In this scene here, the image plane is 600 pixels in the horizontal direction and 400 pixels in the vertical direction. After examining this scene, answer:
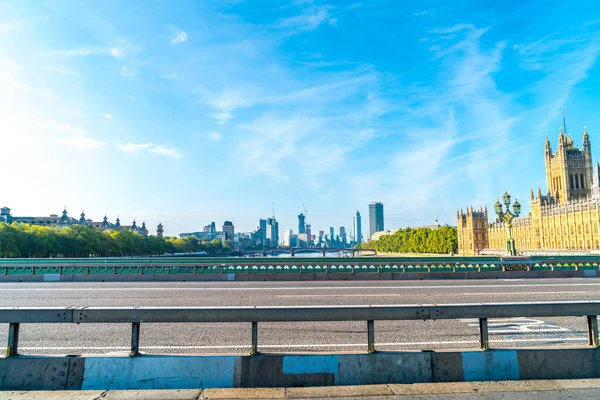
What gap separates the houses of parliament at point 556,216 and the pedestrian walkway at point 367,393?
322ft

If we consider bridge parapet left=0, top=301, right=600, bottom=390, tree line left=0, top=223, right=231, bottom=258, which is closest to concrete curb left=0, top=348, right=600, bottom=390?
bridge parapet left=0, top=301, right=600, bottom=390

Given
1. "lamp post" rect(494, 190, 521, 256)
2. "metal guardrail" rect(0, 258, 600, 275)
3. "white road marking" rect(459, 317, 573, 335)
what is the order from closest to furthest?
"white road marking" rect(459, 317, 573, 335) < "metal guardrail" rect(0, 258, 600, 275) < "lamp post" rect(494, 190, 521, 256)

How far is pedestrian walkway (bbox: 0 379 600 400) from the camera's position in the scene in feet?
16.8

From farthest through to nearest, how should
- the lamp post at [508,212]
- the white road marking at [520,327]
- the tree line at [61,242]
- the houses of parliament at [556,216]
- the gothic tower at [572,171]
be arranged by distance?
the gothic tower at [572,171] < the houses of parliament at [556,216] < the tree line at [61,242] < the lamp post at [508,212] < the white road marking at [520,327]

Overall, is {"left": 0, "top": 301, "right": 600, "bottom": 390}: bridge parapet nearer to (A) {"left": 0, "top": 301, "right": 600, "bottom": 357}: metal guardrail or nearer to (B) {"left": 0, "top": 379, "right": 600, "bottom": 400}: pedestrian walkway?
(A) {"left": 0, "top": 301, "right": 600, "bottom": 357}: metal guardrail

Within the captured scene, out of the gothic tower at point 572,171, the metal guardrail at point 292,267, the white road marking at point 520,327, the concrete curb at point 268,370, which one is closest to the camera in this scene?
the concrete curb at point 268,370

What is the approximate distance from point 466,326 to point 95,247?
12320 cm

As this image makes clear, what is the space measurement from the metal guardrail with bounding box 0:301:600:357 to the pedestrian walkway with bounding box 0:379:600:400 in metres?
0.57

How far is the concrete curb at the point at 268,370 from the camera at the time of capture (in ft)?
17.8

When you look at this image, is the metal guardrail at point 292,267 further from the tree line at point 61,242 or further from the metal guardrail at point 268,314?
the tree line at point 61,242

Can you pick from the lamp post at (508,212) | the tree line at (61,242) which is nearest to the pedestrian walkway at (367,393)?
the lamp post at (508,212)

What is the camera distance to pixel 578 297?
16062mm

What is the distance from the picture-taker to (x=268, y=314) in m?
5.67

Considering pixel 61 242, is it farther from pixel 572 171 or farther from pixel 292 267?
pixel 572 171
